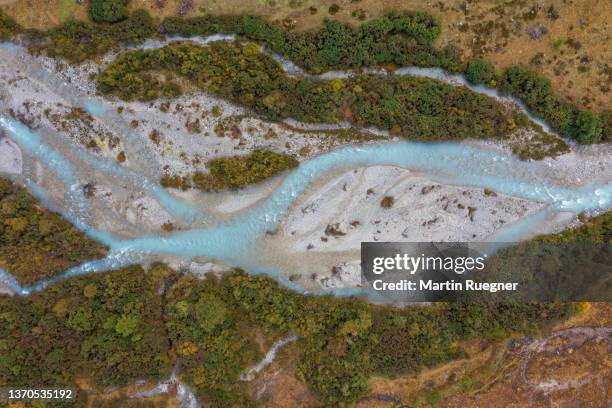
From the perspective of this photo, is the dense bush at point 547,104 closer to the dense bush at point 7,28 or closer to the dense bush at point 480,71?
the dense bush at point 480,71

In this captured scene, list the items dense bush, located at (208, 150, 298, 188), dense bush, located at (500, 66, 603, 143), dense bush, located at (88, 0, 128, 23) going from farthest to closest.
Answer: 1. dense bush, located at (208, 150, 298, 188)
2. dense bush, located at (88, 0, 128, 23)
3. dense bush, located at (500, 66, 603, 143)

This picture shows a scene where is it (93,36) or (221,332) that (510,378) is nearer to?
(221,332)

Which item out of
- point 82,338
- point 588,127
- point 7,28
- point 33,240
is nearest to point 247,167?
point 33,240

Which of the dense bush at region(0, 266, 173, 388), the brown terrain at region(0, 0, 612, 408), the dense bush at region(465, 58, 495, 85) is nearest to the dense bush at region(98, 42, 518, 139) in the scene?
the dense bush at region(465, 58, 495, 85)

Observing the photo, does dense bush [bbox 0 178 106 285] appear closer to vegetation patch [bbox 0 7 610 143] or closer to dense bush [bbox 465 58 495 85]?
A: vegetation patch [bbox 0 7 610 143]

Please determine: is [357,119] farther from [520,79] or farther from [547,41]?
[547,41]

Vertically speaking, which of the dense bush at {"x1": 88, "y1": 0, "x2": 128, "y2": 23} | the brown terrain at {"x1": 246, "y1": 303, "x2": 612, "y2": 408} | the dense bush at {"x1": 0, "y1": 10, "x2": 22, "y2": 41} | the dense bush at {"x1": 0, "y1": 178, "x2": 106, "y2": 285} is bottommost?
the brown terrain at {"x1": 246, "y1": 303, "x2": 612, "y2": 408}

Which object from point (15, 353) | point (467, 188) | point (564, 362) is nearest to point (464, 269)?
point (467, 188)

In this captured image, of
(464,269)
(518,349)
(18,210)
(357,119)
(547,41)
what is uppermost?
(547,41)
